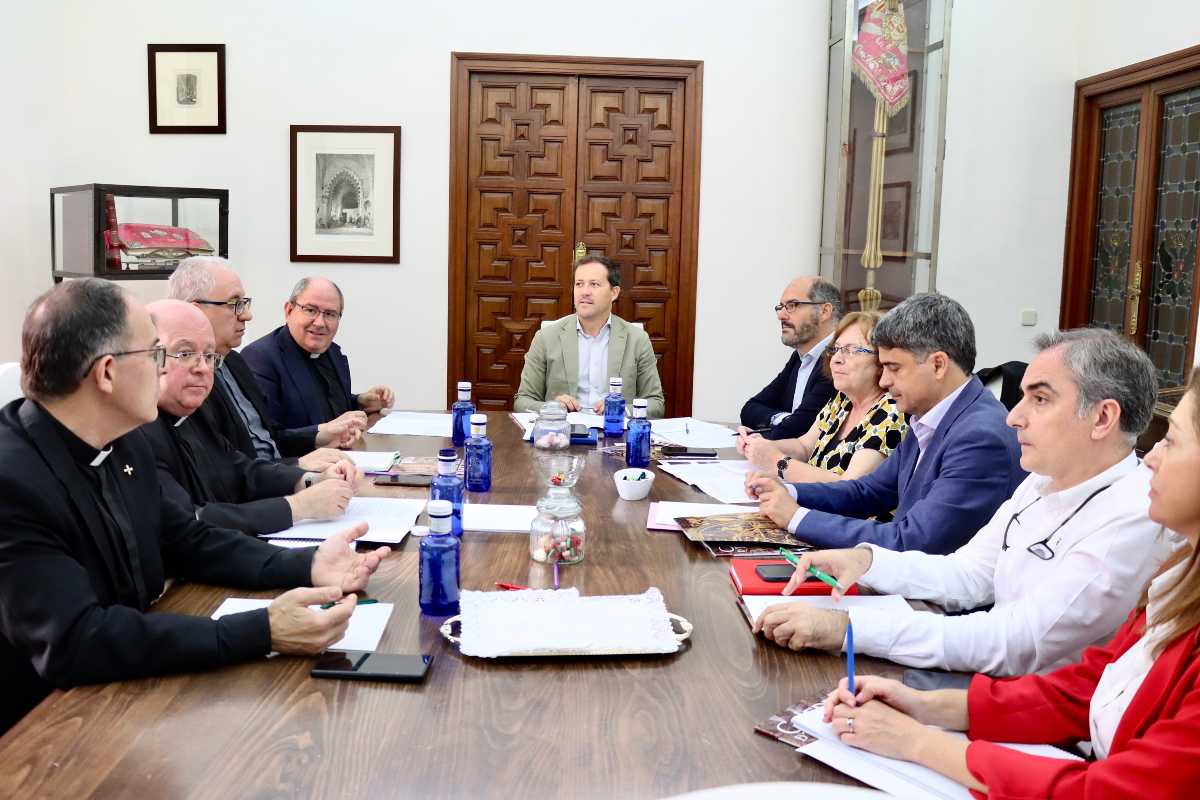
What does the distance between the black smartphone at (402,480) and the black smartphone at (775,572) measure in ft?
3.65

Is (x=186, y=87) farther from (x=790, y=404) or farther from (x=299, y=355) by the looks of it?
(x=790, y=404)

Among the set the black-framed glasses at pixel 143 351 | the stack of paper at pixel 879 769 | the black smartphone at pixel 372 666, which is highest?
the black-framed glasses at pixel 143 351

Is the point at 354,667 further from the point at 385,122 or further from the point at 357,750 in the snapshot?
the point at 385,122

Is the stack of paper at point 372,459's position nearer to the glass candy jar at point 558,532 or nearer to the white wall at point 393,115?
the glass candy jar at point 558,532

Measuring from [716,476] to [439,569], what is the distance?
1.40 m

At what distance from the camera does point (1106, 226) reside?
220 inches

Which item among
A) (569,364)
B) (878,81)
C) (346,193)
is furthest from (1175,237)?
(346,193)

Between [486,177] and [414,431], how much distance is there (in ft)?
8.24

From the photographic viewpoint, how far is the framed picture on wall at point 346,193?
19.2 feet

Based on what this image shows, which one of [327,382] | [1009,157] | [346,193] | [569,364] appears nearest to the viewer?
[327,382]

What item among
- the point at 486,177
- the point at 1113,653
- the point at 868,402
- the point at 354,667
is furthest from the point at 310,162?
the point at 1113,653

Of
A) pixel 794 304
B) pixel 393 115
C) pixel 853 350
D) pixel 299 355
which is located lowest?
pixel 299 355

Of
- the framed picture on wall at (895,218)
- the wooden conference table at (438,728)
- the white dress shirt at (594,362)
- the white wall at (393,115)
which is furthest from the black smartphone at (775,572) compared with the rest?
the white wall at (393,115)

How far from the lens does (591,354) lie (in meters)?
4.88
